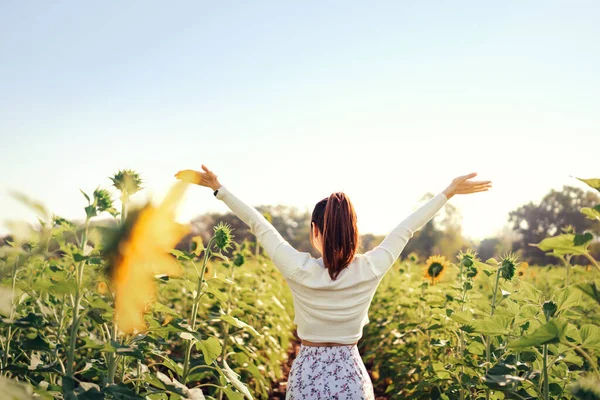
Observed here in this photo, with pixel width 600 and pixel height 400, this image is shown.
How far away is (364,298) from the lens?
84.7 inches

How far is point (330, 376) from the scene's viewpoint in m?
2.10

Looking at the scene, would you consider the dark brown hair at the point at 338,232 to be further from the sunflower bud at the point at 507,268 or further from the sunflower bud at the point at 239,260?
the sunflower bud at the point at 239,260

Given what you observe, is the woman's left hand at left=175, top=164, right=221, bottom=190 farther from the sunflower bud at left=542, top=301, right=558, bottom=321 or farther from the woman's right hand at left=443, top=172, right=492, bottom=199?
the sunflower bud at left=542, top=301, right=558, bottom=321

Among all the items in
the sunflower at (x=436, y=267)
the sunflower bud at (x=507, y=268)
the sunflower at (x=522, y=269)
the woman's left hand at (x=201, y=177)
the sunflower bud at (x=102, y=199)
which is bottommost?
the sunflower at (x=522, y=269)

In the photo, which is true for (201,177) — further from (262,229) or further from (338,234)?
(338,234)

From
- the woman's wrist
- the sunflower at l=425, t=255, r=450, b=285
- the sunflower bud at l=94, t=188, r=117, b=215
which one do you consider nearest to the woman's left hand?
the sunflower bud at l=94, t=188, r=117, b=215

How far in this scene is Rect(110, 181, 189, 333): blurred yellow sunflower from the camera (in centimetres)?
97

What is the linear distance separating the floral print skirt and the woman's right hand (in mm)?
823

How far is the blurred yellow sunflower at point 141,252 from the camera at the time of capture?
0.97 m

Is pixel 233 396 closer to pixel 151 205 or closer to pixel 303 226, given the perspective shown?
pixel 151 205

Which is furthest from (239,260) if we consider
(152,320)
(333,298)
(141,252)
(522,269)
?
(141,252)

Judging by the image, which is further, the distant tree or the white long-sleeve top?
the distant tree

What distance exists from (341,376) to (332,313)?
225 millimetres

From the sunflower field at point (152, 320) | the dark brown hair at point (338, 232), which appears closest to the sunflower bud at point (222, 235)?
the sunflower field at point (152, 320)
